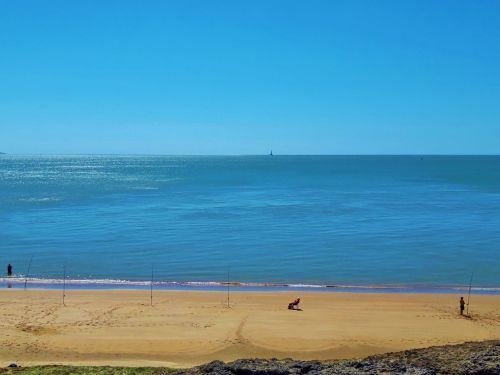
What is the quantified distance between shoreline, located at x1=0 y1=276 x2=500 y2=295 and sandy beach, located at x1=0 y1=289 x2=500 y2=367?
1.40 meters

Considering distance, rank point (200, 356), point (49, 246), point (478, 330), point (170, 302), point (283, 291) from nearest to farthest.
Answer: point (200, 356) < point (478, 330) < point (170, 302) < point (283, 291) < point (49, 246)

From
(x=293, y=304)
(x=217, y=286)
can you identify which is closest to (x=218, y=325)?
(x=293, y=304)

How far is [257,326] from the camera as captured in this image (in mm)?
23688

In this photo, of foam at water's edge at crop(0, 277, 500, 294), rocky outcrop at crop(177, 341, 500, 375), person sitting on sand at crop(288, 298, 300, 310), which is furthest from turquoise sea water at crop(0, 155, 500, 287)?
rocky outcrop at crop(177, 341, 500, 375)

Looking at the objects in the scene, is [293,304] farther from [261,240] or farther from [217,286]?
[261,240]

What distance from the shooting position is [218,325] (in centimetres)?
2377

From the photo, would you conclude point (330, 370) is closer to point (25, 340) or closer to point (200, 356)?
point (200, 356)

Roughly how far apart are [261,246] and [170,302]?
661 inches

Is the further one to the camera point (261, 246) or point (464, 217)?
point (464, 217)

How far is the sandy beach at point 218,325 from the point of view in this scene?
794 inches

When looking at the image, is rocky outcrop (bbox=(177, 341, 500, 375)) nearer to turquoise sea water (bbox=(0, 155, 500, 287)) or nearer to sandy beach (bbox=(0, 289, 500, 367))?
sandy beach (bbox=(0, 289, 500, 367))

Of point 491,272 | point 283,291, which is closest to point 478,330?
point 283,291

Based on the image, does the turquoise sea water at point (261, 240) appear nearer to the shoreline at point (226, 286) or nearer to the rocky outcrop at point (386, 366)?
the shoreline at point (226, 286)

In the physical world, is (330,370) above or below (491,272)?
above
